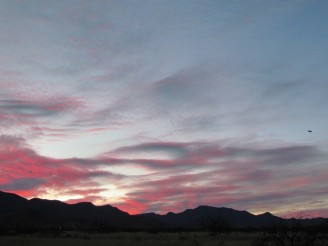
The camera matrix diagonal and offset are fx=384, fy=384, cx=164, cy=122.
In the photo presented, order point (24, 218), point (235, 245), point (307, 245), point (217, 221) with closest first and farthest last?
point (307, 245) → point (235, 245) → point (217, 221) → point (24, 218)

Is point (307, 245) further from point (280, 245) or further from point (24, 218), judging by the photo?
point (24, 218)

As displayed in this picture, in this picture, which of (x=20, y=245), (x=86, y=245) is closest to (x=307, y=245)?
(x=86, y=245)

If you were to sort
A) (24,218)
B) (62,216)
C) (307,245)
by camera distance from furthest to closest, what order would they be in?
(62,216) → (24,218) → (307,245)

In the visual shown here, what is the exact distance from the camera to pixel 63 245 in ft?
124

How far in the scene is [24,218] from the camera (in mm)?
163125

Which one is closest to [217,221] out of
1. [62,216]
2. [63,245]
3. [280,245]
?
[63,245]

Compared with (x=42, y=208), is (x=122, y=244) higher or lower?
lower

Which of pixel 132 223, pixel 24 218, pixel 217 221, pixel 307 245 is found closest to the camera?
pixel 307 245

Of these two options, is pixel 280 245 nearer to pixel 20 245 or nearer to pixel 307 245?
pixel 307 245

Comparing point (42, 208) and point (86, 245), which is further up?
point (42, 208)

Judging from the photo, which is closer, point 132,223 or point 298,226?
point 298,226

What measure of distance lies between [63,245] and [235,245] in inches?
665

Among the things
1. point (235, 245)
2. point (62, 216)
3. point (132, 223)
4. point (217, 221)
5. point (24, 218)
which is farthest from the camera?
point (132, 223)

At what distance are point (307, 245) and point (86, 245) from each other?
24018 mm
